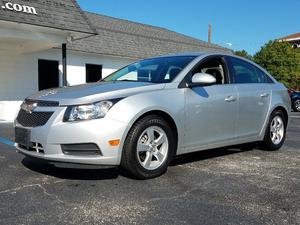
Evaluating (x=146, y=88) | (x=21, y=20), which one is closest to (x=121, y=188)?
(x=146, y=88)

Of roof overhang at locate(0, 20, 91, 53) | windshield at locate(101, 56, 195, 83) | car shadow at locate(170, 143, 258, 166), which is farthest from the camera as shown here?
roof overhang at locate(0, 20, 91, 53)

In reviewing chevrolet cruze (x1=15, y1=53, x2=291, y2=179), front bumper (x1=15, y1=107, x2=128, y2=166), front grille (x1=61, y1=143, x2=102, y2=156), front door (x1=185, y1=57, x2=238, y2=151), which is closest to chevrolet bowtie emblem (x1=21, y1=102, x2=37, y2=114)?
chevrolet cruze (x1=15, y1=53, x2=291, y2=179)

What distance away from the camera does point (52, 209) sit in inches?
146

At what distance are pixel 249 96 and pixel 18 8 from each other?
7918mm

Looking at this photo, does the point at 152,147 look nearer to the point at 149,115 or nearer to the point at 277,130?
the point at 149,115

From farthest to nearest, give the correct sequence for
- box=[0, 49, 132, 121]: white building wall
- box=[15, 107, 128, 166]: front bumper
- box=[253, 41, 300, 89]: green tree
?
1. box=[253, 41, 300, 89]: green tree
2. box=[0, 49, 132, 121]: white building wall
3. box=[15, 107, 128, 166]: front bumper

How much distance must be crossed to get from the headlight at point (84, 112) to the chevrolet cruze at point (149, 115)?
0.03 feet

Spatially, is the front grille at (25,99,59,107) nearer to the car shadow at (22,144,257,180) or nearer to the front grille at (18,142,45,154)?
the front grille at (18,142,45,154)

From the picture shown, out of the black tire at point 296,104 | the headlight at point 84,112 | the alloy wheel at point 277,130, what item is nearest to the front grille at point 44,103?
the headlight at point 84,112

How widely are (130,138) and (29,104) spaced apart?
1.32 metres

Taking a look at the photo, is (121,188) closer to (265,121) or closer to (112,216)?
(112,216)

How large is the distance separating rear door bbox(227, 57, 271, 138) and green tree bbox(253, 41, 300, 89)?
129 feet

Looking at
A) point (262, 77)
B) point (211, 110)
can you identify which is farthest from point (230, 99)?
point (262, 77)

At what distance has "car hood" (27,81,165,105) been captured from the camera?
4438 millimetres
